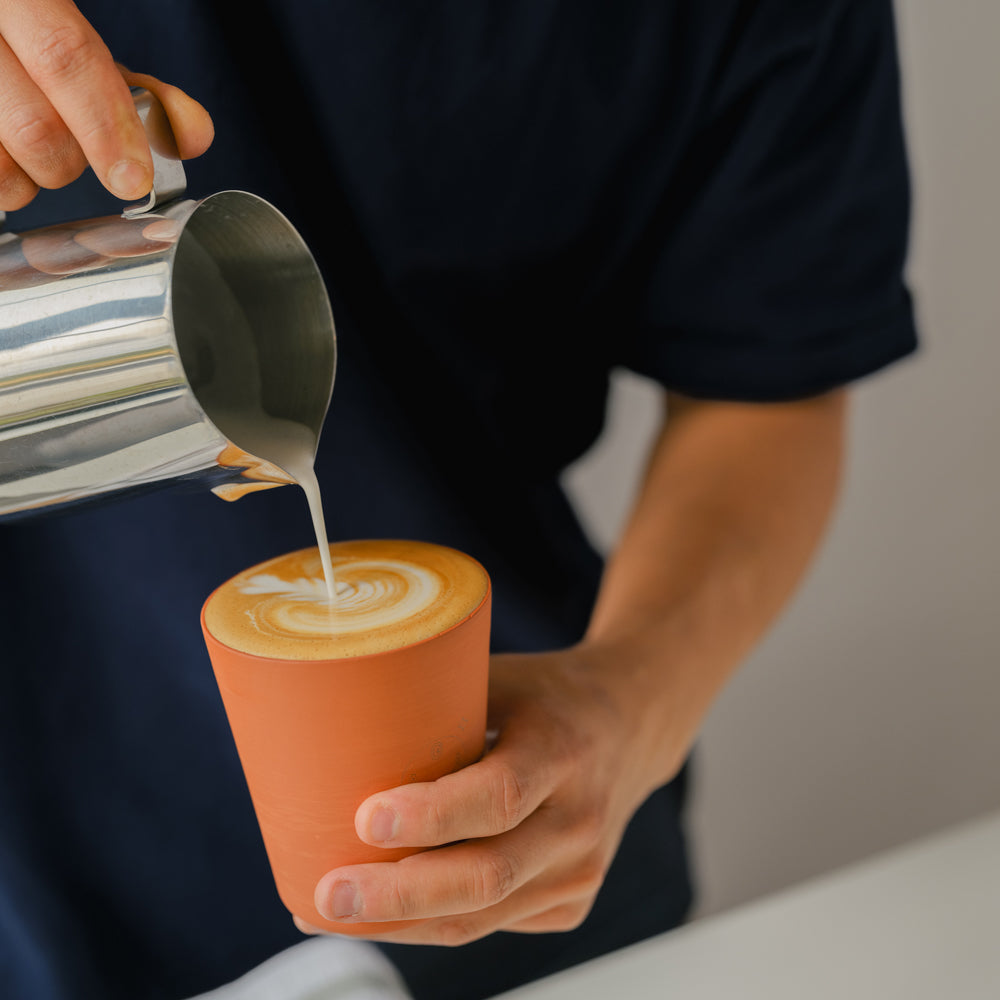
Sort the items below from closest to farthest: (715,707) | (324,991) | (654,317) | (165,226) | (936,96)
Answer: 1. (165,226)
2. (324,991)
3. (654,317)
4. (936,96)
5. (715,707)

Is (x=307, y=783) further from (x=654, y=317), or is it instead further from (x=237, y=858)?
(x=654, y=317)

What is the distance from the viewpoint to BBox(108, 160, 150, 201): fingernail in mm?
357

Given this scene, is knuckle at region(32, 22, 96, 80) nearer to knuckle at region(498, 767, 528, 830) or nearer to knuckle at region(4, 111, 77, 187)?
knuckle at region(4, 111, 77, 187)

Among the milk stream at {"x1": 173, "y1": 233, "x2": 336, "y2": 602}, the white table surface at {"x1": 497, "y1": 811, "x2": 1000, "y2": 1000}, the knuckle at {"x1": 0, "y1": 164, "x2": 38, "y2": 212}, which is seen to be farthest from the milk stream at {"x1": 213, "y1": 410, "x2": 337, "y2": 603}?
the white table surface at {"x1": 497, "y1": 811, "x2": 1000, "y2": 1000}

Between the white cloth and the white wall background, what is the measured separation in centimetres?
94

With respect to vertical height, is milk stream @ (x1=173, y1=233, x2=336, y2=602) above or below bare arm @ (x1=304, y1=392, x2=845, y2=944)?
above

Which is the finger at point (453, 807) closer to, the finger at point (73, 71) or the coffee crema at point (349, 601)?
the coffee crema at point (349, 601)

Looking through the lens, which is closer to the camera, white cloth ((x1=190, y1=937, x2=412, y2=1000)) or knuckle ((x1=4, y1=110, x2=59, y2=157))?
knuckle ((x1=4, y1=110, x2=59, y2=157))

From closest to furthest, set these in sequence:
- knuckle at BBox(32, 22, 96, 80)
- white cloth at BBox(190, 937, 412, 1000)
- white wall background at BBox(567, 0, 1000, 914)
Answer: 1. knuckle at BBox(32, 22, 96, 80)
2. white cloth at BBox(190, 937, 412, 1000)
3. white wall background at BBox(567, 0, 1000, 914)

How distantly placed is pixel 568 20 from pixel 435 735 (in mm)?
423

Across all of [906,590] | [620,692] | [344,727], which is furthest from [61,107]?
[906,590]

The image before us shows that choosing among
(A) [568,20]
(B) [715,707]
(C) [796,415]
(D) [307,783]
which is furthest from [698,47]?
(B) [715,707]

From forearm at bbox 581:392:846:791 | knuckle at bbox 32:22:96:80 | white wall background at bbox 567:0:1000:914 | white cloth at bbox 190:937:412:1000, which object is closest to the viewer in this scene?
knuckle at bbox 32:22:96:80

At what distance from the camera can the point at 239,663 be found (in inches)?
15.8
